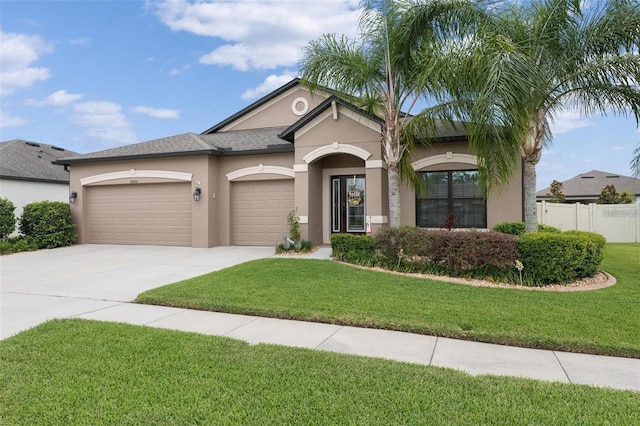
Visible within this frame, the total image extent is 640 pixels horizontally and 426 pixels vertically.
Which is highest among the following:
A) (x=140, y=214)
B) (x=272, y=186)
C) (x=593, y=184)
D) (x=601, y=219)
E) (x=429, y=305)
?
(x=593, y=184)

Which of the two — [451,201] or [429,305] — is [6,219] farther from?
[451,201]

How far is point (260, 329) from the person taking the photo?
5.13 m

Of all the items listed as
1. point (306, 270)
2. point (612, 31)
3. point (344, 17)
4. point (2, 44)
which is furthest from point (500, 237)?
point (2, 44)

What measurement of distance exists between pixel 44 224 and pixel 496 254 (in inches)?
607

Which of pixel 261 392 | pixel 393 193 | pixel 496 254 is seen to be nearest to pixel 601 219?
pixel 393 193

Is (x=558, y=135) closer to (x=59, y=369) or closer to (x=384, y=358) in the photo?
(x=384, y=358)

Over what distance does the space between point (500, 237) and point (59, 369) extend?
7.70 metres

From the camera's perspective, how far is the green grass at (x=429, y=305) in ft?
15.6

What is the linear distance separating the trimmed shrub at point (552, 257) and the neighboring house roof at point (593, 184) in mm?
26658

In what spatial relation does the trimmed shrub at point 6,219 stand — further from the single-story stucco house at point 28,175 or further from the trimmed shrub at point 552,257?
the trimmed shrub at point 552,257

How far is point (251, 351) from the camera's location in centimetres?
423

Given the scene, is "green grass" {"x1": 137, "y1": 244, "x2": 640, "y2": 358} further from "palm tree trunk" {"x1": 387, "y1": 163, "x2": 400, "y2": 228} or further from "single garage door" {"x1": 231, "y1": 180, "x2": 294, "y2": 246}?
"single garage door" {"x1": 231, "y1": 180, "x2": 294, "y2": 246}

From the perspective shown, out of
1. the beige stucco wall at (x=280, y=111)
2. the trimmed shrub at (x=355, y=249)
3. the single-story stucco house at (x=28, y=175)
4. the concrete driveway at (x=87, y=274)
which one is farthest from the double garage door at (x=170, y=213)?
the single-story stucco house at (x=28, y=175)

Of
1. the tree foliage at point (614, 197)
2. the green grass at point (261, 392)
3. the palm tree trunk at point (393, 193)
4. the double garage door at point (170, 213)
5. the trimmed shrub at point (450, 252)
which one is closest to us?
the green grass at point (261, 392)
